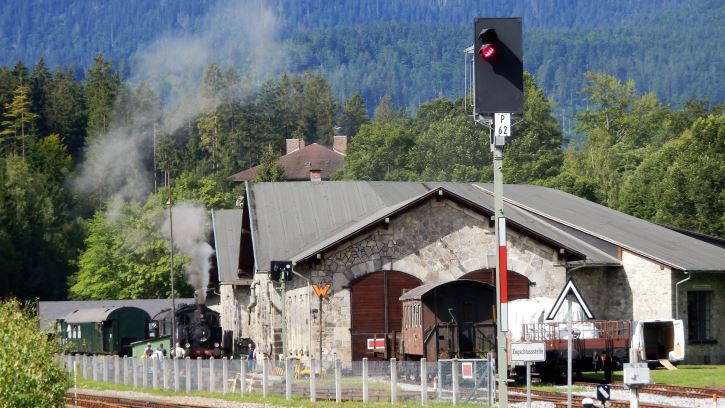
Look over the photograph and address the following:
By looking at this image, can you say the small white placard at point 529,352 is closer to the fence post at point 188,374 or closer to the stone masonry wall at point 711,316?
the fence post at point 188,374

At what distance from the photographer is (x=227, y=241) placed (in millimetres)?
62188

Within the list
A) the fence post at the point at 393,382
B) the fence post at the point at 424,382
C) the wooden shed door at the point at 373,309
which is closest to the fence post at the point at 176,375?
the wooden shed door at the point at 373,309

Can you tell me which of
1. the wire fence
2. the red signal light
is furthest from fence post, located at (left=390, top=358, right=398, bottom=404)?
the red signal light

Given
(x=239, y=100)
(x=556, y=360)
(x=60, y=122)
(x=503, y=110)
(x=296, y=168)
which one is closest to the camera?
(x=503, y=110)

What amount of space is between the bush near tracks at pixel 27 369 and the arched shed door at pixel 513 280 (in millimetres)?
19666

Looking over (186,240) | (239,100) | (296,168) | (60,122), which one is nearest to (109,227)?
(186,240)

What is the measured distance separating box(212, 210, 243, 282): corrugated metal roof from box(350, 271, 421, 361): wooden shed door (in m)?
16.2

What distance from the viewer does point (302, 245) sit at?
47750 millimetres

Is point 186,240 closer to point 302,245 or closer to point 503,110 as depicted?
point 302,245

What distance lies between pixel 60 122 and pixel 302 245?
111 meters

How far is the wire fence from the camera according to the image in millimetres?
28359

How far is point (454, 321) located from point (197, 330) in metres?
20.9

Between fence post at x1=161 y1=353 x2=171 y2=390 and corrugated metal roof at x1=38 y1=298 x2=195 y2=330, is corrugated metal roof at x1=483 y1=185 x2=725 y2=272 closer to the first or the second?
fence post at x1=161 y1=353 x2=171 y2=390

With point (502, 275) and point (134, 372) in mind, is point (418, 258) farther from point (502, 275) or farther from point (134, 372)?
point (502, 275)
